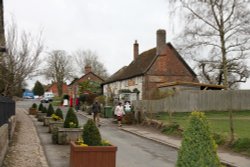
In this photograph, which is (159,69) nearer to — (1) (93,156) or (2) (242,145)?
(2) (242,145)

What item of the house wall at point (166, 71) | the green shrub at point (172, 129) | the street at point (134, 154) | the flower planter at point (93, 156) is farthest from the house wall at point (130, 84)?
the flower planter at point (93, 156)

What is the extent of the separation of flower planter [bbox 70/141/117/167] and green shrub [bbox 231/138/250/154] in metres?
→ 7.16

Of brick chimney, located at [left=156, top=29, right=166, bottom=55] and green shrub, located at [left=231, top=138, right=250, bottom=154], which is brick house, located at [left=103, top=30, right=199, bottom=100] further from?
green shrub, located at [left=231, top=138, right=250, bottom=154]

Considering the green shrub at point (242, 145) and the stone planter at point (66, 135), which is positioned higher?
the stone planter at point (66, 135)

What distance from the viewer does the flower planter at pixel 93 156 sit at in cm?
1070

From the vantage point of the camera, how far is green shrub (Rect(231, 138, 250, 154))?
16566 millimetres

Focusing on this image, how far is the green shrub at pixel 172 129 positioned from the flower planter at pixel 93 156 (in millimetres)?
12648

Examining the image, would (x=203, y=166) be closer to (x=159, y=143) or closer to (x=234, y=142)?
(x=234, y=142)

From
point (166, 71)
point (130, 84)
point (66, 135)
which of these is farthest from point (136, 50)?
point (66, 135)

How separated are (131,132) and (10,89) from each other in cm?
916

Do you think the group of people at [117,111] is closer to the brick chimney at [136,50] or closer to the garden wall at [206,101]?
the garden wall at [206,101]

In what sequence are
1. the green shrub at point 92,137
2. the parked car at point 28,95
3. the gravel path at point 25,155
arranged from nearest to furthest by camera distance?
the green shrub at point 92,137, the gravel path at point 25,155, the parked car at point 28,95

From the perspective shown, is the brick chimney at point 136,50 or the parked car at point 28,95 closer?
the brick chimney at point 136,50

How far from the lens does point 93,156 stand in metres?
10.8
